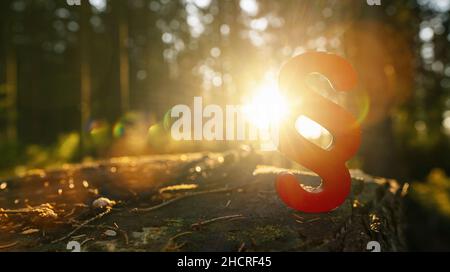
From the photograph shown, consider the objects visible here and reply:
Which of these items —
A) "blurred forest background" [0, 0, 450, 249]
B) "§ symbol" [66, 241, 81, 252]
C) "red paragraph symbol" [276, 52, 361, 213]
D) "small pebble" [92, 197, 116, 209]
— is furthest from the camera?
"blurred forest background" [0, 0, 450, 249]

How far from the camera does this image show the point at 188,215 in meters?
3.09

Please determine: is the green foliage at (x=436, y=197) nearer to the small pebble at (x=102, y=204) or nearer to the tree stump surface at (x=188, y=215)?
the tree stump surface at (x=188, y=215)

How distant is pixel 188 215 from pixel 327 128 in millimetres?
1284

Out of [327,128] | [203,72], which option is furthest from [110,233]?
[203,72]

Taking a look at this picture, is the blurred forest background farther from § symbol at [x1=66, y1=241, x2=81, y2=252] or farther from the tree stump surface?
§ symbol at [x1=66, y1=241, x2=81, y2=252]

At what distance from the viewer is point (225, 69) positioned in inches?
642

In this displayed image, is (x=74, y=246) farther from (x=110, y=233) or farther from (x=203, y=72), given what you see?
(x=203, y=72)

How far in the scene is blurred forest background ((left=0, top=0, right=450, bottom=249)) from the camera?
33.1ft

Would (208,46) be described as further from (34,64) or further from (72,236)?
(72,236)

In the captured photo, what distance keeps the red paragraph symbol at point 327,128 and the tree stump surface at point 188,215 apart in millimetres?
217

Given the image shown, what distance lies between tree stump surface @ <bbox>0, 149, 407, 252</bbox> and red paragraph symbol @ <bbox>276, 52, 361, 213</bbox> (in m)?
0.22

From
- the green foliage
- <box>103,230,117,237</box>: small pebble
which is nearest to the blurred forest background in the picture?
the green foliage

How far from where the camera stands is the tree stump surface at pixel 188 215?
2.62m
